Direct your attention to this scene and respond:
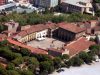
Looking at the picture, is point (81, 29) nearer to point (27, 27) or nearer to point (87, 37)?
point (87, 37)

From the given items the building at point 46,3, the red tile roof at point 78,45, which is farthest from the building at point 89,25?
the building at point 46,3

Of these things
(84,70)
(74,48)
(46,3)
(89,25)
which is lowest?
(84,70)

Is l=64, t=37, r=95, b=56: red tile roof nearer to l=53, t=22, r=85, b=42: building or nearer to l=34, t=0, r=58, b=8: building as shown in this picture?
l=53, t=22, r=85, b=42: building

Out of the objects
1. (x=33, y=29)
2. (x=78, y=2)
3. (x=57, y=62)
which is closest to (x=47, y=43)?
(x=33, y=29)

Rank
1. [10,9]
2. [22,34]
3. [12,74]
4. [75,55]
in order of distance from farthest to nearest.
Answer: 1. [10,9]
2. [22,34]
3. [75,55]
4. [12,74]

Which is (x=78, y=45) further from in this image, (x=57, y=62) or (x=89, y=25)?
(x=89, y=25)

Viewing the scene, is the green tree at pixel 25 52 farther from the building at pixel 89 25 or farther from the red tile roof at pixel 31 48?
the building at pixel 89 25

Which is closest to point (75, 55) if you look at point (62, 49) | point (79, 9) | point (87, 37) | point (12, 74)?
point (62, 49)
